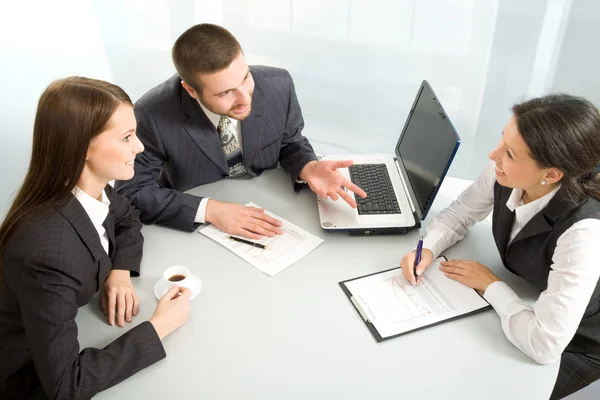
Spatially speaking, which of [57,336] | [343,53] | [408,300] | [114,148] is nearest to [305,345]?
[408,300]

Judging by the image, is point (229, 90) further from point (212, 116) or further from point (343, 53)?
point (343, 53)

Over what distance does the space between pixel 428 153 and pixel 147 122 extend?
0.93 meters

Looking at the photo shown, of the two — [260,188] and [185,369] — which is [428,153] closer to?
[260,188]

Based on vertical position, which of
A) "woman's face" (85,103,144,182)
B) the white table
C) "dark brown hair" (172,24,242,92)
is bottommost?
the white table

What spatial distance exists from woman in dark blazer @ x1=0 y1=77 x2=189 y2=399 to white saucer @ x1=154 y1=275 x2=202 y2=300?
39 millimetres

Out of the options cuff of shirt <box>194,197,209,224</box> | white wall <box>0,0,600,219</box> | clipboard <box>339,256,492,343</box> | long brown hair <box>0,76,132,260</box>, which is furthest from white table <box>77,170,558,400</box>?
white wall <box>0,0,600,219</box>

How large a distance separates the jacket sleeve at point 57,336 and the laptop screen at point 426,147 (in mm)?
957

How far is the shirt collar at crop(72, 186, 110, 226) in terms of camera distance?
1.19 metres

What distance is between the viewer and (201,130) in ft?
5.59

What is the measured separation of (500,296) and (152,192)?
3.60 ft

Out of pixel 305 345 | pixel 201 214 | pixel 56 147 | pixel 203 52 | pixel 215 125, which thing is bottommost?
pixel 305 345

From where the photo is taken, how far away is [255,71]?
1.84m

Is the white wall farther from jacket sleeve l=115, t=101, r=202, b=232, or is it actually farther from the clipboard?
the clipboard

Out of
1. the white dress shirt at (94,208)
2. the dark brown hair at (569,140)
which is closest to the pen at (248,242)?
the white dress shirt at (94,208)
